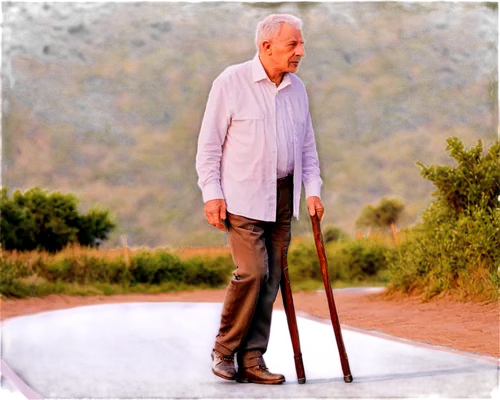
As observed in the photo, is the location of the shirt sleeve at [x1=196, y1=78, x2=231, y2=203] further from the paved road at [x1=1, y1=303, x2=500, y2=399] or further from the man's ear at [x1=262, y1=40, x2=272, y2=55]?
the paved road at [x1=1, y1=303, x2=500, y2=399]

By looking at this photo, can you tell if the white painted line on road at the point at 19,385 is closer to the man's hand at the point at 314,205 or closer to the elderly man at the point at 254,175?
the elderly man at the point at 254,175

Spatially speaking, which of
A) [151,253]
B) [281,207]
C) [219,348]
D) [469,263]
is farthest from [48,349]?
[151,253]

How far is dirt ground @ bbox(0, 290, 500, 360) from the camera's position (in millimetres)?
7020

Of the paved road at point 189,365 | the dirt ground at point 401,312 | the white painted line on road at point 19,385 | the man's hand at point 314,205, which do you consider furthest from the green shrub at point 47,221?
the man's hand at point 314,205

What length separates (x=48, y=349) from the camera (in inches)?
287

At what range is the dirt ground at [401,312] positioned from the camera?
7.02m

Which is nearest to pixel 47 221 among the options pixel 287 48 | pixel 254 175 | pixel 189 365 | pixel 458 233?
pixel 458 233

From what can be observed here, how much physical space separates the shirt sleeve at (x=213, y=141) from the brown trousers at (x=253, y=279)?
0.20 metres

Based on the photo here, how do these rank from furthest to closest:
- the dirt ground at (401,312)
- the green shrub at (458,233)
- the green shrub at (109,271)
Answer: the green shrub at (109,271) < the green shrub at (458,233) < the dirt ground at (401,312)

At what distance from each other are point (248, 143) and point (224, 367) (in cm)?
129

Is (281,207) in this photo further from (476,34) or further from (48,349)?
(476,34)

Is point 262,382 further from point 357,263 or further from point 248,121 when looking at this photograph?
point 357,263

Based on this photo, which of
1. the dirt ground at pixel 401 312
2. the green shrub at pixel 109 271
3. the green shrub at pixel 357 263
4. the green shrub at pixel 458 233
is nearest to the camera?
the dirt ground at pixel 401 312

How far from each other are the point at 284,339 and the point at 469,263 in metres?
2.63
